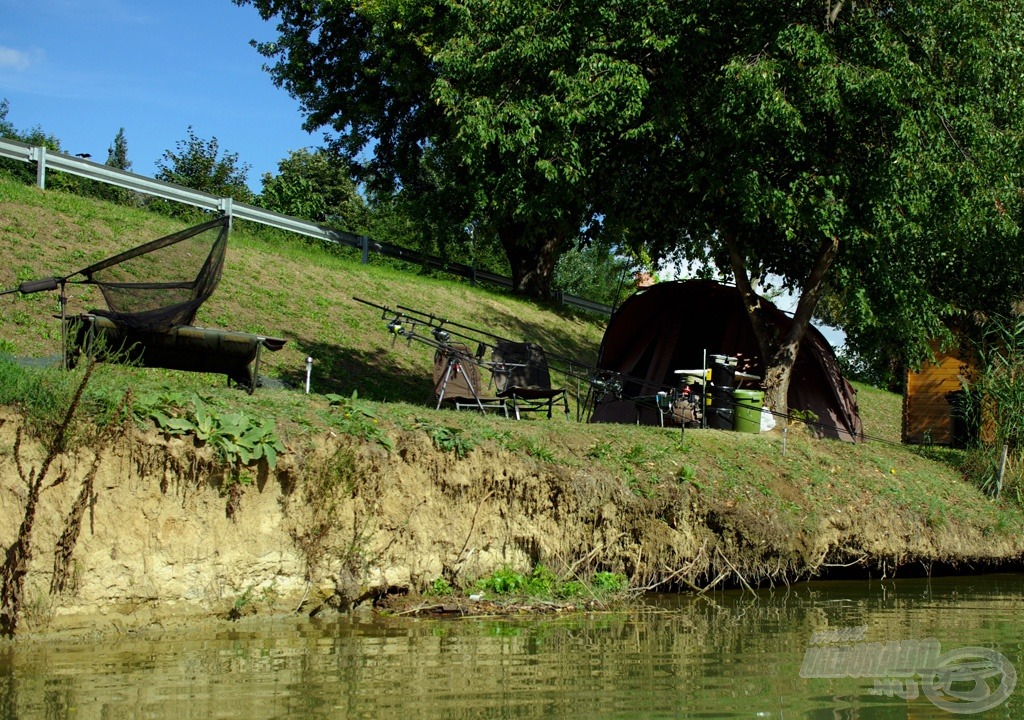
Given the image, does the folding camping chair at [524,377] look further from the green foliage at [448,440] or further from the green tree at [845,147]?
the green foliage at [448,440]

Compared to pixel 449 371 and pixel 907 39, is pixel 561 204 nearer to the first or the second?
pixel 449 371

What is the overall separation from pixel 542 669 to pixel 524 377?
7.46 meters

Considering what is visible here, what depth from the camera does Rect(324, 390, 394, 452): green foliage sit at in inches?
368

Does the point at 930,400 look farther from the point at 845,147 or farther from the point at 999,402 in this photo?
the point at 845,147

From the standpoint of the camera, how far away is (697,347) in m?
17.7

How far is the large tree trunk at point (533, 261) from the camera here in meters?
28.0

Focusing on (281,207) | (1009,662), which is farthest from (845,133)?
(281,207)

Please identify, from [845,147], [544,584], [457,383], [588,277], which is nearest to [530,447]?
[544,584]

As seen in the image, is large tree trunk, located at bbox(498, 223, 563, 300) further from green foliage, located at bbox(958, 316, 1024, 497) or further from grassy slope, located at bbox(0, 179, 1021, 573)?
green foliage, located at bbox(958, 316, 1024, 497)

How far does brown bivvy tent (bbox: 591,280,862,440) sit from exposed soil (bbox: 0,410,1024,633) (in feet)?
14.5

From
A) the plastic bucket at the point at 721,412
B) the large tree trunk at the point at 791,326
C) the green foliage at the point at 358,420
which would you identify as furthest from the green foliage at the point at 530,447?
the large tree trunk at the point at 791,326

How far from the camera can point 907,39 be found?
14875 millimetres

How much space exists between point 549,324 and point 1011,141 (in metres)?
12.3

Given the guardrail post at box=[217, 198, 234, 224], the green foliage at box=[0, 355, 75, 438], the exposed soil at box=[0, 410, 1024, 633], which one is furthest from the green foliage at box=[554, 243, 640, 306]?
the green foliage at box=[0, 355, 75, 438]
